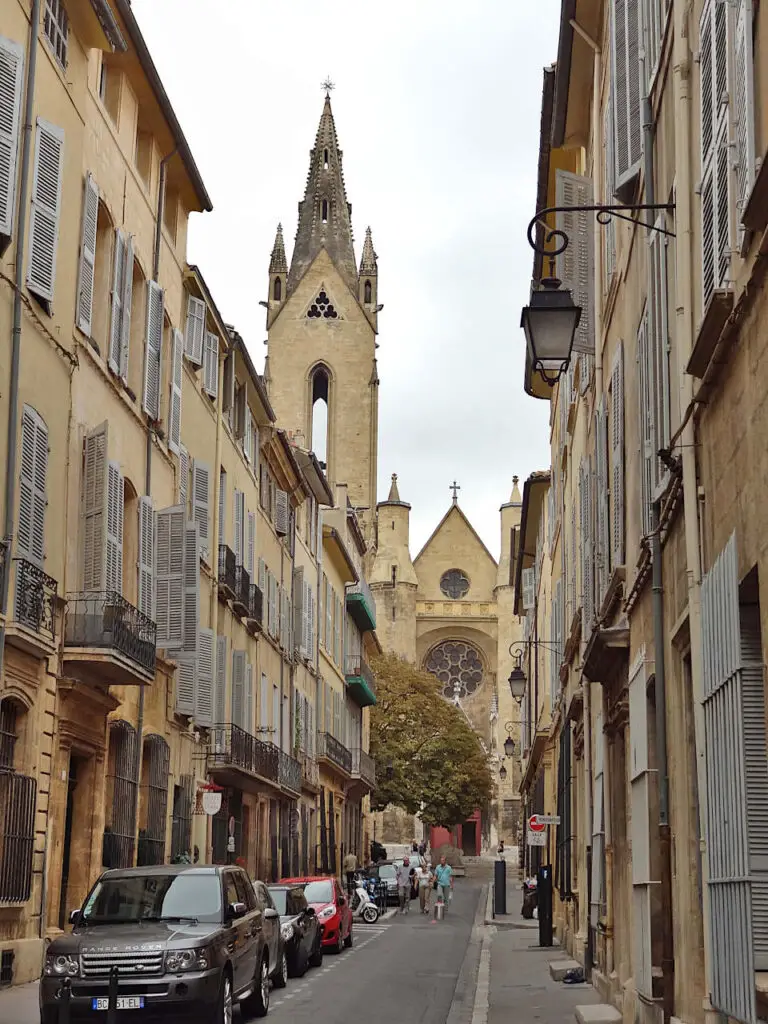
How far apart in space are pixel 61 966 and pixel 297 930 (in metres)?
8.68

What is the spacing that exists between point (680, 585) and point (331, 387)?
78.1 meters

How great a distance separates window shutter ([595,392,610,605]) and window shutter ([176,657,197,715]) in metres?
9.67

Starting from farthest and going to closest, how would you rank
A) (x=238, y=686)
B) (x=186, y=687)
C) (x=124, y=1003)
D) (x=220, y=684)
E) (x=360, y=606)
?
1. (x=360, y=606)
2. (x=238, y=686)
3. (x=220, y=684)
4. (x=186, y=687)
5. (x=124, y=1003)

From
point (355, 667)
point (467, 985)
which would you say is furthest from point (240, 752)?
point (355, 667)

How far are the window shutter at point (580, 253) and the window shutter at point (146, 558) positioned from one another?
22.2 ft

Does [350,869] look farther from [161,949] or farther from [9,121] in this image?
[9,121]

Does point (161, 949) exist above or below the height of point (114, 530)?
below

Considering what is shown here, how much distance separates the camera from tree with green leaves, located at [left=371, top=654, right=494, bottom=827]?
71.6 metres

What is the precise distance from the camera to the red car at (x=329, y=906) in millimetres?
25125

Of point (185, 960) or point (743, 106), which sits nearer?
point (743, 106)

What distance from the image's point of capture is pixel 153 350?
2236 centimetres

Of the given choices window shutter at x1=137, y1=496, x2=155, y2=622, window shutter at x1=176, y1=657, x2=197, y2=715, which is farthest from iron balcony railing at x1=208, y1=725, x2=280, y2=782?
window shutter at x1=137, y1=496, x2=155, y2=622

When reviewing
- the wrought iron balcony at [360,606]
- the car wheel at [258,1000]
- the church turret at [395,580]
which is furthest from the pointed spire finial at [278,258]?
the car wheel at [258,1000]

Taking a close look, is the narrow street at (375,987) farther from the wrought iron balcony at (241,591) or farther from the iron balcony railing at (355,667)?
the iron balcony railing at (355,667)
